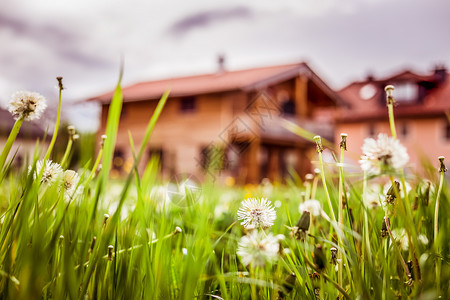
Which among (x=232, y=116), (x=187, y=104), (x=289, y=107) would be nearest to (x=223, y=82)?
(x=232, y=116)

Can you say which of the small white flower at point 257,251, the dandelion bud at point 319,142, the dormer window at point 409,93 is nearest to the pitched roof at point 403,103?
the dormer window at point 409,93

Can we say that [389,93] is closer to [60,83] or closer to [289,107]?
[60,83]

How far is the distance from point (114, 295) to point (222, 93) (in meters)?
17.8

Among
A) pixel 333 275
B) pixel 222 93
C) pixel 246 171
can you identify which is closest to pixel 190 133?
pixel 222 93

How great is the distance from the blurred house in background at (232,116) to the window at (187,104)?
5 cm

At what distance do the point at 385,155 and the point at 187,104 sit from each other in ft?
64.5

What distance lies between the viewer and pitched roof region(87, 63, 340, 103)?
16.8 meters

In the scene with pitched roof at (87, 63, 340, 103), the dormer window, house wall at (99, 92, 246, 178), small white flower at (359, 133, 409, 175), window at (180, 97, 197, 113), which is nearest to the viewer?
small white flower at (359, 133, 409, 175)

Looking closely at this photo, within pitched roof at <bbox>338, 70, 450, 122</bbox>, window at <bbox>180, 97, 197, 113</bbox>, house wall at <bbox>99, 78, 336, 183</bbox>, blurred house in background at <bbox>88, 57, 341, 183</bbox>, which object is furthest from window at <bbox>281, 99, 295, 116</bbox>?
window at <bbox>180, 97, 197, 113</bbox>

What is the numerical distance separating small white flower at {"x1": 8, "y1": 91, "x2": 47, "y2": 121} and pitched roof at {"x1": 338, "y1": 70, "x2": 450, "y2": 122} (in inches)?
938

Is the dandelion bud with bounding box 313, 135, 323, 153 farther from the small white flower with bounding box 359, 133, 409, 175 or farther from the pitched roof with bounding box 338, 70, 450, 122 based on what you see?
the pitched roof with bounding box 338, 70, 450, 122

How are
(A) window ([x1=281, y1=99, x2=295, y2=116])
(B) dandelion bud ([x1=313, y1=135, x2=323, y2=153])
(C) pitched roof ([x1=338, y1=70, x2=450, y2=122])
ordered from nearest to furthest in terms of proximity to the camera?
1. (B) dandelion bud ([x1=313, y1=135, x2=323, y2=153])
2. (A) window ([x1=281, y1=99, x2=295, y2=116])
3. (C) pitched roof ([x1=338, y1=70, x2=450, y2=122])

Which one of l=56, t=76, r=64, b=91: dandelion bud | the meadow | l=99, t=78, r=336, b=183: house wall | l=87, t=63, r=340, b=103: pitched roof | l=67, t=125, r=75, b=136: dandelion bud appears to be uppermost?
l=87, t=63, r=340, b=103: pitched roof

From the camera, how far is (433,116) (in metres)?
25.4
